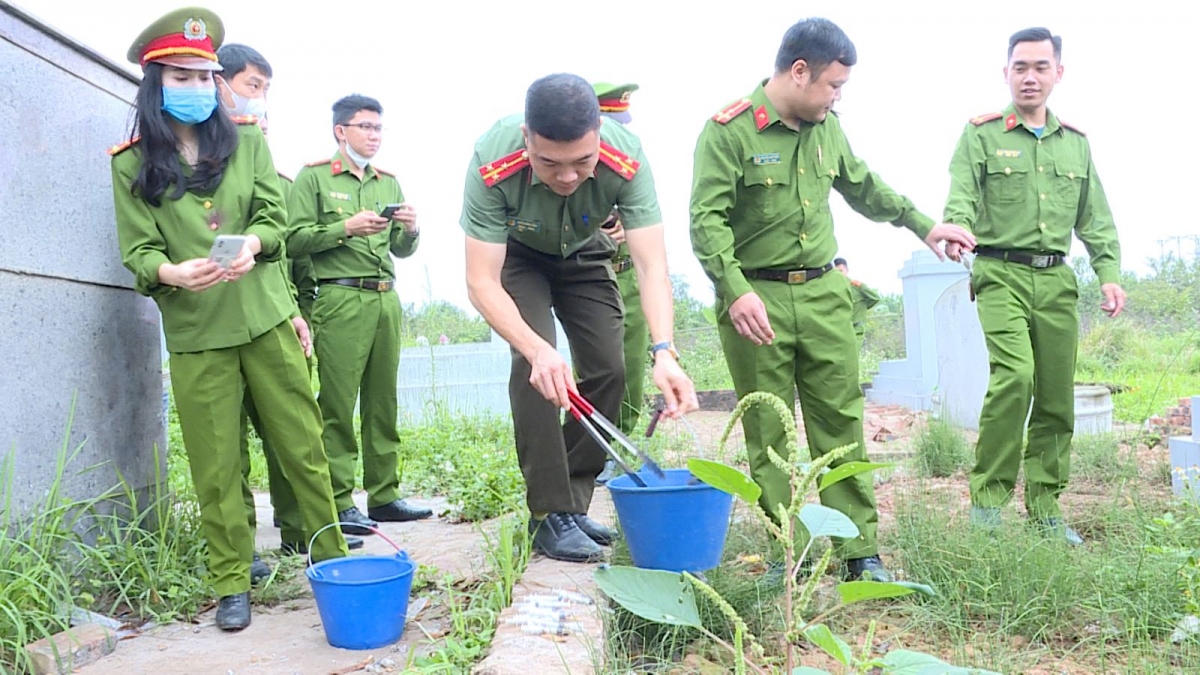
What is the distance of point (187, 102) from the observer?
3111 millimetres

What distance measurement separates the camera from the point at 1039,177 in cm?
404

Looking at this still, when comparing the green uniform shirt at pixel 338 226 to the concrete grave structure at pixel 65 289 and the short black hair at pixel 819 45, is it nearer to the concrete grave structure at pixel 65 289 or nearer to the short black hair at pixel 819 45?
the concrete grave structure at pixel 65 289

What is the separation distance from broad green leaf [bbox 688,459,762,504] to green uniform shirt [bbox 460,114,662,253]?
82.5 inches

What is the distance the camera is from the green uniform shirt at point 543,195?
3039mm

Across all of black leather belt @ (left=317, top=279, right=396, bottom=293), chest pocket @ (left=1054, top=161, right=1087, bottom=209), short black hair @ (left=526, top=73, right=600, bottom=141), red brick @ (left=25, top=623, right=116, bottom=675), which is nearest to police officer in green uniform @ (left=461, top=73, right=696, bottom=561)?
short black hair @ (left=526, top=73, right=600, bottom=141)

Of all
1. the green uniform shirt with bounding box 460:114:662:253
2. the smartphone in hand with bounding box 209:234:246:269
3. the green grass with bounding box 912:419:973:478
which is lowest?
the green grass with bounding box 912:419:973:478

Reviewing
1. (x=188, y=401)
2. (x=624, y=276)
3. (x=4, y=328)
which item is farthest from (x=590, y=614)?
(x=624, y=276)

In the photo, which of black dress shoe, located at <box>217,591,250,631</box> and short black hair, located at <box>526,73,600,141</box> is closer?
short black hair, located at <box>526,73,600,141</box>

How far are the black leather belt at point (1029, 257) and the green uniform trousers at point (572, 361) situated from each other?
1.59 m

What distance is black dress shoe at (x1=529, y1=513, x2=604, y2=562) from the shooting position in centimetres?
312

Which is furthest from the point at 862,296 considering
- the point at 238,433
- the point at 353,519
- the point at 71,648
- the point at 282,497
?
the point at 71,648

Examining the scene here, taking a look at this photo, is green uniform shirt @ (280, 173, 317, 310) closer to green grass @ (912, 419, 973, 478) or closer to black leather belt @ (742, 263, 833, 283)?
black leather belt @ (742, 263, 833, 283)

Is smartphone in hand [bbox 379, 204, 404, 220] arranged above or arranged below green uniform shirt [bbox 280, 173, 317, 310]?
above

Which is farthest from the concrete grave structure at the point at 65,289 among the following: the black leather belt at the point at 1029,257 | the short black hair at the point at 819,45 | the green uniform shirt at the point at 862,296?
the green uniform shirt at the point at 862,296
